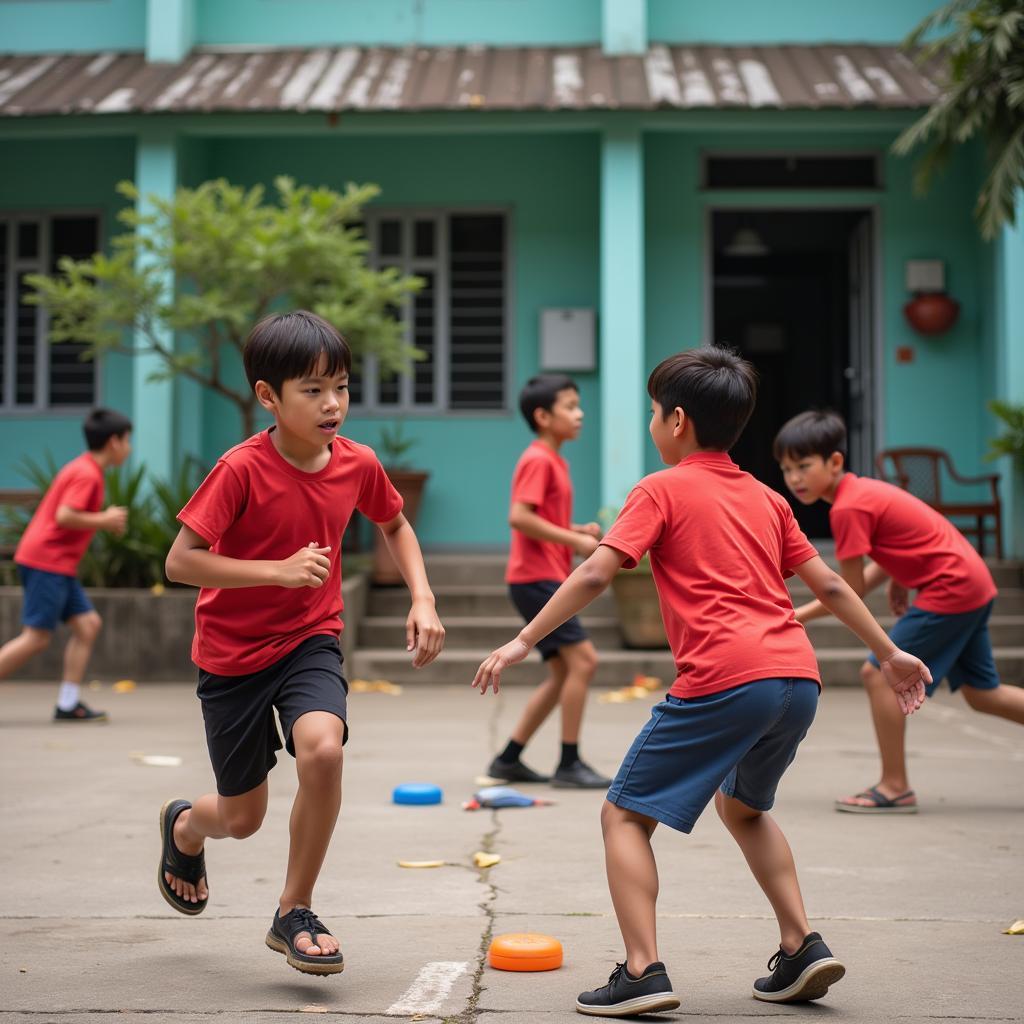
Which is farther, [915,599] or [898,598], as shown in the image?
[898,598]

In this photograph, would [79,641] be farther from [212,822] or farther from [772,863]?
[772,863]

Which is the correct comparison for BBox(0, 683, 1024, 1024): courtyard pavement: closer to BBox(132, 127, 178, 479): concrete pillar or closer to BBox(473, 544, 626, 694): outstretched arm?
BBox(473, 544, 626, 694): outstretched arm

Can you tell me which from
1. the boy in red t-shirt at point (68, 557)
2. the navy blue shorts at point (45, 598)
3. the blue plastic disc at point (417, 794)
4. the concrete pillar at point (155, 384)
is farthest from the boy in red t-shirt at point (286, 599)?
the concrete pillar at point (155, 384)

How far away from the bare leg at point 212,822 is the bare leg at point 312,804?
0.25 meters

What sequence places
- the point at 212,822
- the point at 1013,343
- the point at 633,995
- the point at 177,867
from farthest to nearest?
the point at 1013,343, the point at 177,867, the point at 212,822, the point at 633,995

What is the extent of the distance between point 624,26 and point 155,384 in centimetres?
548

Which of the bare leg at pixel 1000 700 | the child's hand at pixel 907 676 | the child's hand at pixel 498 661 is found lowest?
the bare leg at pixel 1000 700

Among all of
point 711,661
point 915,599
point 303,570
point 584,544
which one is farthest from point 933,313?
point 303,570

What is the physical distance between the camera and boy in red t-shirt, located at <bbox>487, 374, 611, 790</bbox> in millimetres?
6594

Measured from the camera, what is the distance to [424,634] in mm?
3744

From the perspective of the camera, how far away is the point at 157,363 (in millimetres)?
13227

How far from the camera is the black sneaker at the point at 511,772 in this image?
6809 millimetres

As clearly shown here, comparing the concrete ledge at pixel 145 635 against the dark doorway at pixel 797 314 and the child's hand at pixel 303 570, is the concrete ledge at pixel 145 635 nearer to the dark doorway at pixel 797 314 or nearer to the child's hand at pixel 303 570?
the dark doorway at pixel 797 314

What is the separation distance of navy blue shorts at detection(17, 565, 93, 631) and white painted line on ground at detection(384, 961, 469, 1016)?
5.44 meters
